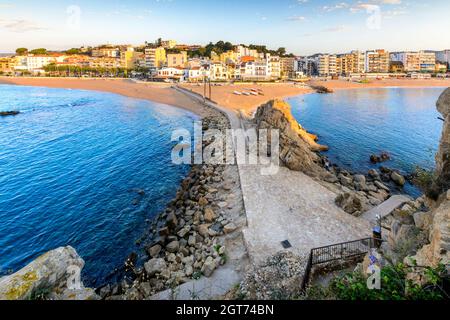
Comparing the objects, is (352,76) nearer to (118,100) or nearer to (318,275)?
(118,100)

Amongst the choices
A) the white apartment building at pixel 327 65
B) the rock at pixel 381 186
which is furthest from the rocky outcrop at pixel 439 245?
the white apartment building at pixel 327 65

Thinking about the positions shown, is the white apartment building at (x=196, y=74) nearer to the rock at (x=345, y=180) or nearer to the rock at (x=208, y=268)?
the rock at (x=345, y=180)

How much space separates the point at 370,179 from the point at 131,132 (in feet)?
92.1

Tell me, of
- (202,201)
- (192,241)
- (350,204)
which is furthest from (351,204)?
Result: (192,241)

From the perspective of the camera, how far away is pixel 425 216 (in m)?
9.14

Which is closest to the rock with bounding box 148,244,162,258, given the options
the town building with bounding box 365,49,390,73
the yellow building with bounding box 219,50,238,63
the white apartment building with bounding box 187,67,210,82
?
the white apartment building with bounding box 187,67,210,82

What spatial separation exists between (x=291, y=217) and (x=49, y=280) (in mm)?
10343

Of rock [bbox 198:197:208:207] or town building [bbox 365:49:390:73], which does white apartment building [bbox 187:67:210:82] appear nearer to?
rock [bbox 198:197:208:207]

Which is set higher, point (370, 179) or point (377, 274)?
point (377, 274)

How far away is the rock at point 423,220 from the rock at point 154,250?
1053cm

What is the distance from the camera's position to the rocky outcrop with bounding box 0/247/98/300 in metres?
7.68

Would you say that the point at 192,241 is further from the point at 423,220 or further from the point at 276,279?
the point at 423,220

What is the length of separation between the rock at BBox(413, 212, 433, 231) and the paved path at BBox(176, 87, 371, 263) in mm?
3554
